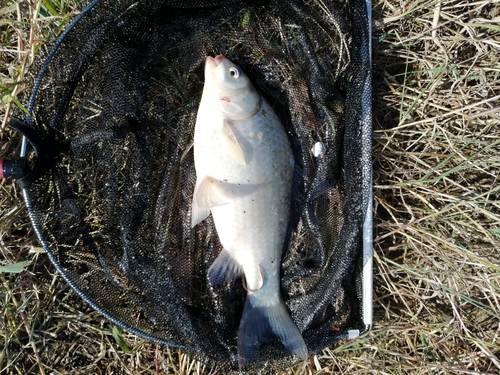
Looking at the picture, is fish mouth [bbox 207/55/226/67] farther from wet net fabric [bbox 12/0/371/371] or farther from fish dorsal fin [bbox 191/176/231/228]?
fish dorsal fin [bbox 191/176/231/228]

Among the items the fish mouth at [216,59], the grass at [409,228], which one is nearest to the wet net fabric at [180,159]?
the fish mouth at [216,59]

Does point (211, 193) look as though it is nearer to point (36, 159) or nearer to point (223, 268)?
point (223, 268)

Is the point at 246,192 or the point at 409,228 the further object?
the point at 409,228

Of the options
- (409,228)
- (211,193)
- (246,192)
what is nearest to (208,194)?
(211,193)

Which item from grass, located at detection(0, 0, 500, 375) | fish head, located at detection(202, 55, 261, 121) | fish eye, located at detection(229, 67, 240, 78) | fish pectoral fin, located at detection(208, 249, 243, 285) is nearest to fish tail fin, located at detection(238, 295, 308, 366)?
fish pectoral fin, located at detection(208, 249, 243, 285)

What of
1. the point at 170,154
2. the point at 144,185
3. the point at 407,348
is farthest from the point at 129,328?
the point at 407,348

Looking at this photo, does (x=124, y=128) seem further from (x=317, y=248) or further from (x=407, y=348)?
(x=407, y=348)
